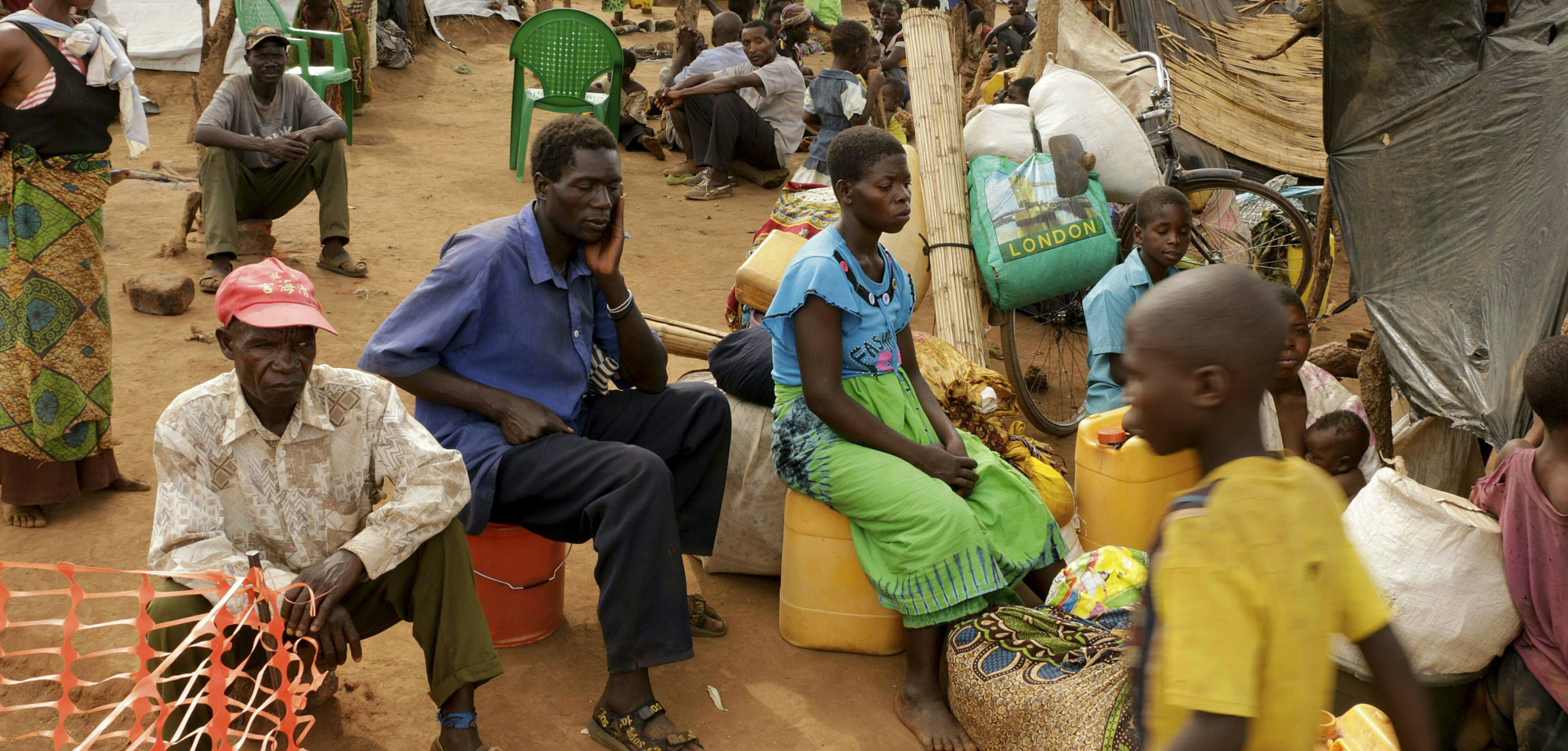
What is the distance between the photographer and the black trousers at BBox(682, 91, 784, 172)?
328 inches

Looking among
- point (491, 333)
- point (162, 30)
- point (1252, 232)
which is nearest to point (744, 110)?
point (1252, 232)

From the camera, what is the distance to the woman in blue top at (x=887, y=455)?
2967 millimetres

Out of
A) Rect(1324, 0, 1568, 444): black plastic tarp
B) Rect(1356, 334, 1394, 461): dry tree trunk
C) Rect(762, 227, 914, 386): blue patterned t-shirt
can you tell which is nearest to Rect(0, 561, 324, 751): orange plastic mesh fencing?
Rect(762, 227, 914, 386): blue patterned t-shirt

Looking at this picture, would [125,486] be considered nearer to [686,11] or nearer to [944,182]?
[944,182]

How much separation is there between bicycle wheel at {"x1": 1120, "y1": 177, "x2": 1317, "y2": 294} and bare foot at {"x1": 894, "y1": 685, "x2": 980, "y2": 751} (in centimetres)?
292

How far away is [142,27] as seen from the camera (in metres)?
10.0

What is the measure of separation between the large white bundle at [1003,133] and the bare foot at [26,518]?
376 centimetres

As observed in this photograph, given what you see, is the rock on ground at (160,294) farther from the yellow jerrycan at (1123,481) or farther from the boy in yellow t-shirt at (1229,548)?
the boy in yellow t-shirt at (1229,548)

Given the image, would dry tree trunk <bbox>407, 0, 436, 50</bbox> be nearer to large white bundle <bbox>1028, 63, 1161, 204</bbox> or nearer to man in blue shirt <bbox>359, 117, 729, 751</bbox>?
large white bundle <bbox>1028, 63, 1161, 204</bbox>

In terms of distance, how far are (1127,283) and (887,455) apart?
A: 4.50 feet

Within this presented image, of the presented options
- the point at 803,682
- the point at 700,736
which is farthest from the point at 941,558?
the point at 700,736

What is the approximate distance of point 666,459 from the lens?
3258mm

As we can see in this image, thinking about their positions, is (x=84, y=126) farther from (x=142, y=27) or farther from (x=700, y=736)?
(x=142, y=27)

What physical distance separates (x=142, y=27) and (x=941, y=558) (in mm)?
9915
